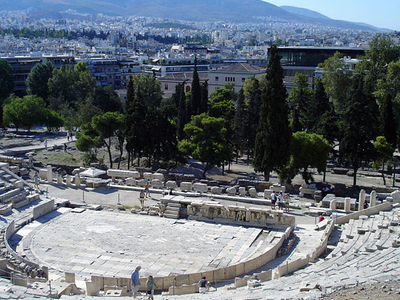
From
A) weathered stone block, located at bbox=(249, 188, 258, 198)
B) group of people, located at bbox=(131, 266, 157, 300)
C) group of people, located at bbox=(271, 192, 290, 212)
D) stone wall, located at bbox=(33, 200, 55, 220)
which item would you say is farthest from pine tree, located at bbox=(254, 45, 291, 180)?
group of people, located at bbox=(131, 266, 157, 300)

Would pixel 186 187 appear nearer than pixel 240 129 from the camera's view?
Yes

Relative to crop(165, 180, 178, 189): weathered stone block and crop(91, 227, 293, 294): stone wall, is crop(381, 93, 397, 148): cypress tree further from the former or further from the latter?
crop(91, 227, 293, 294): stone wall

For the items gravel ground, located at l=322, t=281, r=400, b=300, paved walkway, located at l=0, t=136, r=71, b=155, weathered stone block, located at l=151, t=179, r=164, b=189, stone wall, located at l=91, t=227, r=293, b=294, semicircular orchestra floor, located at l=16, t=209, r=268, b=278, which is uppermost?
gravel ground, located at l=322, t=281, r=400, b=300

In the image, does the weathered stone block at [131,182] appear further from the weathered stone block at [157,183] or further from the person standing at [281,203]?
the person standing at [281,203]

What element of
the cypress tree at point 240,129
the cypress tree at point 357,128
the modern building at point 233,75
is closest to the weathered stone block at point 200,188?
the cypress tree at point 357,128

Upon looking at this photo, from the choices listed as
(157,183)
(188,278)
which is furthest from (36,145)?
(188,278)

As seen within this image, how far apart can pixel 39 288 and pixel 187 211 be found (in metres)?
11.5

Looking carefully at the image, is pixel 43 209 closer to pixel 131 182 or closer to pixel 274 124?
pixel 131 182

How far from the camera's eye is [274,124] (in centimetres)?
3759

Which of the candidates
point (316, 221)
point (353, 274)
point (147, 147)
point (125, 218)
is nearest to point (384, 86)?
point (147, 147)

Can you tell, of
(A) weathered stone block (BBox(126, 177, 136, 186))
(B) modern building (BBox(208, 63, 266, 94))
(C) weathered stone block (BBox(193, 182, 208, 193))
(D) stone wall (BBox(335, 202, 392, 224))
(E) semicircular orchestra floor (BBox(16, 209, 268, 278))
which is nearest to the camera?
(E) semicircular orchestra floor (BBox(16, 209, 268, 278))

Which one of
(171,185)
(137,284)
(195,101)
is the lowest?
(171,185)

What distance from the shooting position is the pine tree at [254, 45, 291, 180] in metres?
37.6

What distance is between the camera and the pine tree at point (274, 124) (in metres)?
37.6
